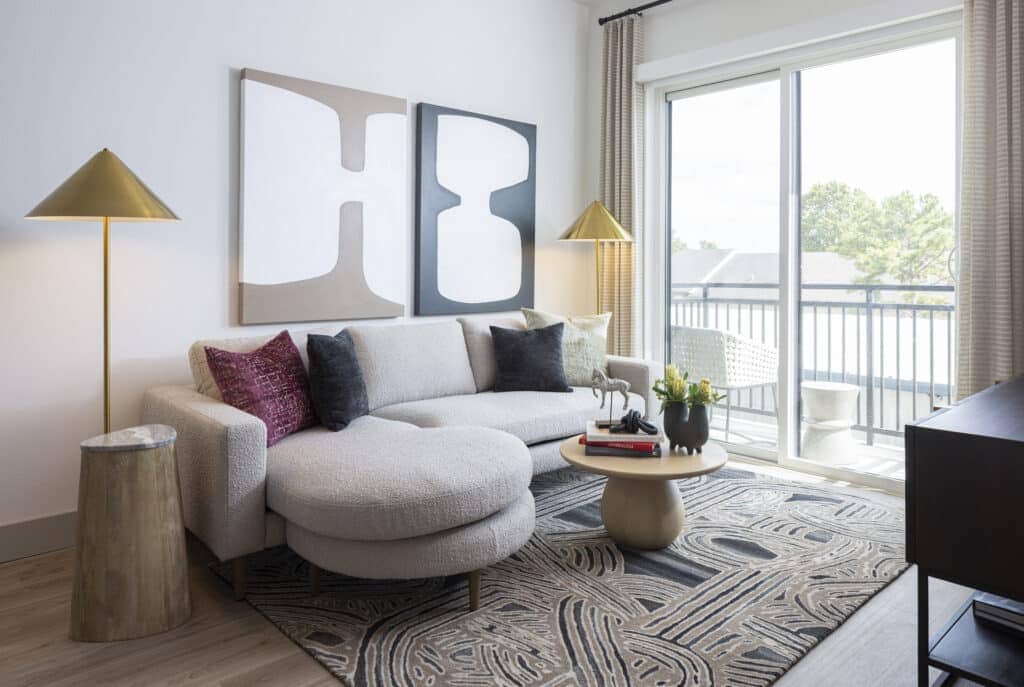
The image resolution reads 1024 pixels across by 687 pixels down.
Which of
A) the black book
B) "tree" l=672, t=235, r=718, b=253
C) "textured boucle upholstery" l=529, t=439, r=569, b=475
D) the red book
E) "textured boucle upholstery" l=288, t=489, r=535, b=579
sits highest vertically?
"tree" l=672, t=235, r=718, b=253

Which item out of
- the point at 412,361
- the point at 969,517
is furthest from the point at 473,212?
the point at 969,517

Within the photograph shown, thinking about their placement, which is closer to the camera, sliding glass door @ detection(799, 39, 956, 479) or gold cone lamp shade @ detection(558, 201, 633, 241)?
sliding glass door @ detection(799, 39, 956, 479)

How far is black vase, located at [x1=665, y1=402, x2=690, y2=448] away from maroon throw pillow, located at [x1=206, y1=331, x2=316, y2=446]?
1.43 meters

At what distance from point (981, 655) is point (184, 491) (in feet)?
8.11

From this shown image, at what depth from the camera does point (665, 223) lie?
4.68 meters

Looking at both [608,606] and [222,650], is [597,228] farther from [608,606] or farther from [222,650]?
[222,650]

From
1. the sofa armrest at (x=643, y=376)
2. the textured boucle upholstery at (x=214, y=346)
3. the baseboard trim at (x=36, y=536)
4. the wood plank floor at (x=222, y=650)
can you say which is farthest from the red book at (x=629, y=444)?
the baseboard trim at (x=36, y=536)

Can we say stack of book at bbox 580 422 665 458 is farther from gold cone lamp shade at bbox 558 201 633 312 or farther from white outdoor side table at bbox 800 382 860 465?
gold cone lamp shade at bbox 558 201 633 312

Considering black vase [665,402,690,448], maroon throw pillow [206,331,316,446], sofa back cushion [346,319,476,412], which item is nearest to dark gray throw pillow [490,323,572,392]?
sofa back cushion [346,319,476,412]

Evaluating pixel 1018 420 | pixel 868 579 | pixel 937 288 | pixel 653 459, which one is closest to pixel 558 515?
pixel 653 459

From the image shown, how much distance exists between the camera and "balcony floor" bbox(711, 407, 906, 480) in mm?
3742


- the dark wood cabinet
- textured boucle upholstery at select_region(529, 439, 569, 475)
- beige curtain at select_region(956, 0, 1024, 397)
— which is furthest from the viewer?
textured boucle upholstery at select_region(529, 439, 569, 475)

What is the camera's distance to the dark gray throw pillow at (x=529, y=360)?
371cm

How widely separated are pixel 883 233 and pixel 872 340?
0.57 meters
